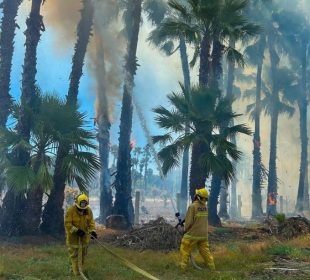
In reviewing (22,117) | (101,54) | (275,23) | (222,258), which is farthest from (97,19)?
(222,258)

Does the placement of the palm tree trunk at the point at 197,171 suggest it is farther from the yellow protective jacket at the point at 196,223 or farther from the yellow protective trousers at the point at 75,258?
the yellow protective trousers at the point at 75,258

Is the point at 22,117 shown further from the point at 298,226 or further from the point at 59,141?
the point at 298,226

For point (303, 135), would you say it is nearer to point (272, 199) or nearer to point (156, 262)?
point (272, 199)

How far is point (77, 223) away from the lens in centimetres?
869

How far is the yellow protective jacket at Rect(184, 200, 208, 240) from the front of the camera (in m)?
9.09

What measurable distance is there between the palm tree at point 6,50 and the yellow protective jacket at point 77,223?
26.7 feet

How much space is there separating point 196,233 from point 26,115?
8.10 meters

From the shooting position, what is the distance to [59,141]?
14094 mm

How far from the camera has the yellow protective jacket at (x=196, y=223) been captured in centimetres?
909

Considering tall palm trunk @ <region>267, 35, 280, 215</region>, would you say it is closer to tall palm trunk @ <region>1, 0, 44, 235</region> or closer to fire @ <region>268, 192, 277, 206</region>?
fire @ <region>268, 192, 277, 206</region>

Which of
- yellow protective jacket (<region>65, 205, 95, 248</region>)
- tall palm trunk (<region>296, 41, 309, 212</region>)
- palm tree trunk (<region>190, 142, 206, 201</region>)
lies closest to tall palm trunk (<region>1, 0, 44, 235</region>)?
palm tree trunk (<region>190, 142, 206, 201</region>)

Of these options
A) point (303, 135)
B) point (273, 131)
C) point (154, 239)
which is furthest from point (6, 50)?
point (303, 135)

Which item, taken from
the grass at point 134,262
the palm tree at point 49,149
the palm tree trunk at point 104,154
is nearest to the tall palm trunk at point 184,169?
the palm tree trunk at point 104,154

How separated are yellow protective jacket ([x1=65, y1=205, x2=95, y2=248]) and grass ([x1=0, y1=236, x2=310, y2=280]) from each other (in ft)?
2.16
